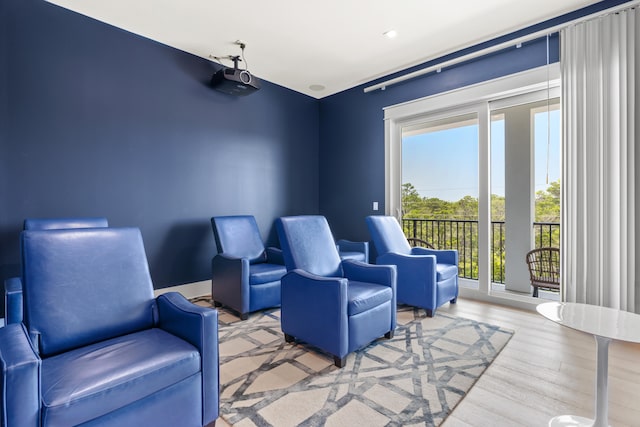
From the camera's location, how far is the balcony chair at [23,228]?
1891 mm

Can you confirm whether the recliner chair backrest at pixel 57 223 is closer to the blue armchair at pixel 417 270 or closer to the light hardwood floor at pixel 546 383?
the blue armchair at pixel 417 270

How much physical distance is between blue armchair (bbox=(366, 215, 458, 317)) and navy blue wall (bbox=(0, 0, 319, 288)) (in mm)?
1770

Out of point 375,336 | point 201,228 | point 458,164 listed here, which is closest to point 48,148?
point 201,228

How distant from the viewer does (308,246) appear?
2.54 metres

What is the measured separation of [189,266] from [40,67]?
2.28 meters

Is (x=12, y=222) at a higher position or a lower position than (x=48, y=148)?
lower

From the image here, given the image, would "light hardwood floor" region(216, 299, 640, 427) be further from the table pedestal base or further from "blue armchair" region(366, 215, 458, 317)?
"blue armchair" region(366, 215, 458, 317)

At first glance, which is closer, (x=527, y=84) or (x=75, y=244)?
(x=75, y=244)

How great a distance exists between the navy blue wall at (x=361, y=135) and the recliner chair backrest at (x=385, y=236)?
2.66 feet

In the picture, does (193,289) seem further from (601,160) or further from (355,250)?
(601,160)

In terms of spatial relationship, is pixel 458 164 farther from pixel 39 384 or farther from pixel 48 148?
pixel 48 148

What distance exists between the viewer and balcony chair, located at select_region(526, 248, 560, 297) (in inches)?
124

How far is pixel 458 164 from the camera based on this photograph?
3.78 meters

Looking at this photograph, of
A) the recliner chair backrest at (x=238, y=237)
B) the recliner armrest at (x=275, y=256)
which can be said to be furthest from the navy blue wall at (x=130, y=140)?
the recliner armrest at (x=275, y=256)
